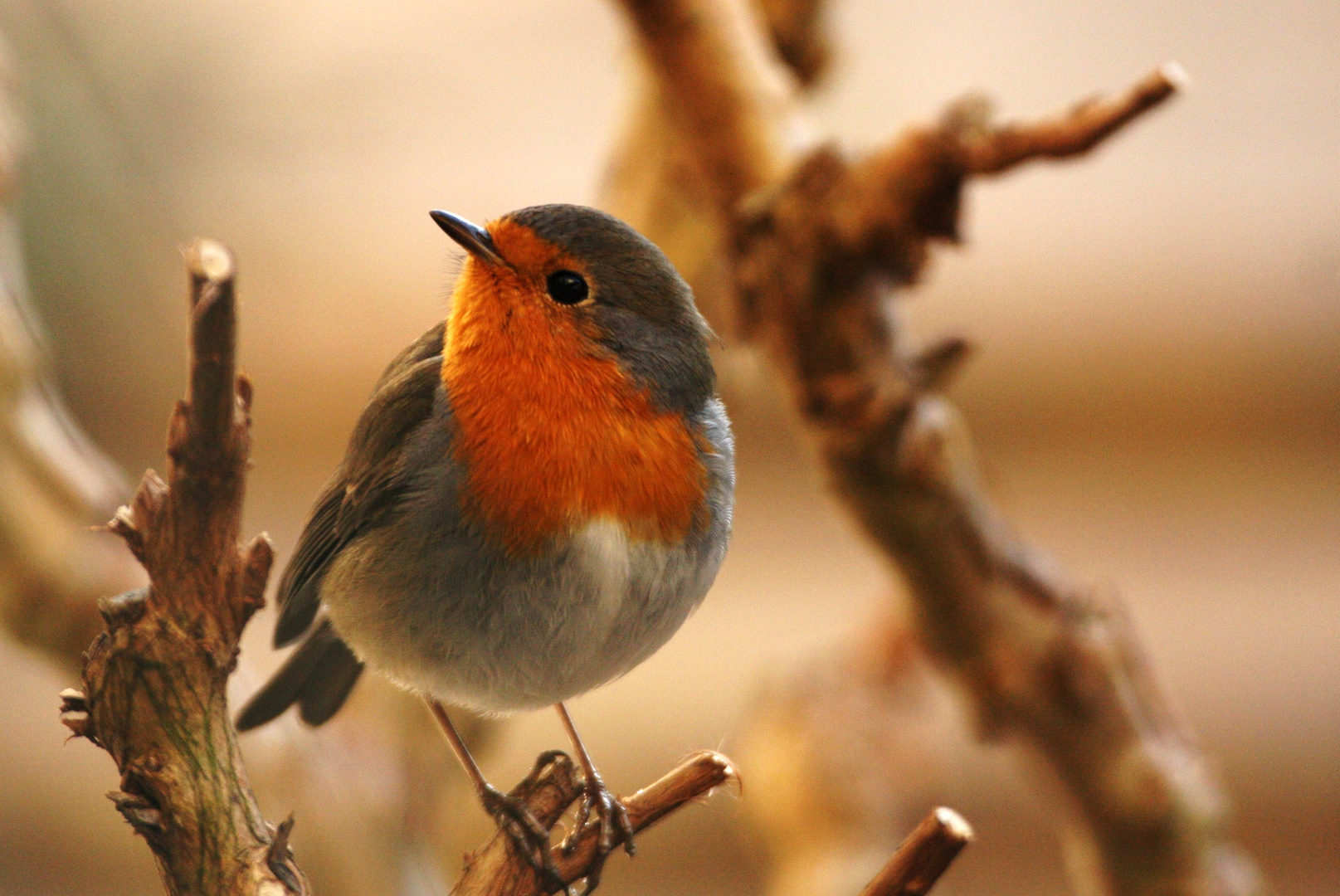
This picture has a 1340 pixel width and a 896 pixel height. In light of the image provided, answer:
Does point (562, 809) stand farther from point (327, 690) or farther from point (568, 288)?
point (568, 288)

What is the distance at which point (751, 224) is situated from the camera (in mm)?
1741

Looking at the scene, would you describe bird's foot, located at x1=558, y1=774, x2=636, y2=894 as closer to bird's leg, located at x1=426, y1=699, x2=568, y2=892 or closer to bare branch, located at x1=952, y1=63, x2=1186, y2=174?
bird's leg, located at x1=426, y1=699, x2=568, y2=892

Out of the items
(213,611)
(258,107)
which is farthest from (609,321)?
(258,107)

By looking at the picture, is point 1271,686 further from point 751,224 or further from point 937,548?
point 751,224

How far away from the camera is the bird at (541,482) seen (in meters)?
1.10

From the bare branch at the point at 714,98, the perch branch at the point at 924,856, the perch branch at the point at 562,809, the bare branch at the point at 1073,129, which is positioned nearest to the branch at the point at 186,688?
the perch branch at the point at 562,809

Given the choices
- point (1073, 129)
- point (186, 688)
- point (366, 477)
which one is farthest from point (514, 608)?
point (1073, 129)

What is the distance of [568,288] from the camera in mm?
1116

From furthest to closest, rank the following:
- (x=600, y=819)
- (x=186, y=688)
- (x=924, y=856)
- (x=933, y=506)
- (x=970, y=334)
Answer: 1. (x=970, y=334)
2. (x=933, y=506)
3. (x=600, y=819)
4. (x=924, y=856)
5. (x=186, y=688)

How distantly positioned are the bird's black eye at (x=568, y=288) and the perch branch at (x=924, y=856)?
0.54 m

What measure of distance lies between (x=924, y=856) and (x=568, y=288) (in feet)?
1.87

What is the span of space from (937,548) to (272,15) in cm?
226

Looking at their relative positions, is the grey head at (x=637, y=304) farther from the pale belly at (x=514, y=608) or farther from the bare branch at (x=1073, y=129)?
the bare branch at (x=1073, y=129)

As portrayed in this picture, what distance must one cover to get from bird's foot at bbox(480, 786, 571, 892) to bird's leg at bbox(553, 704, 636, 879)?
52 mm
